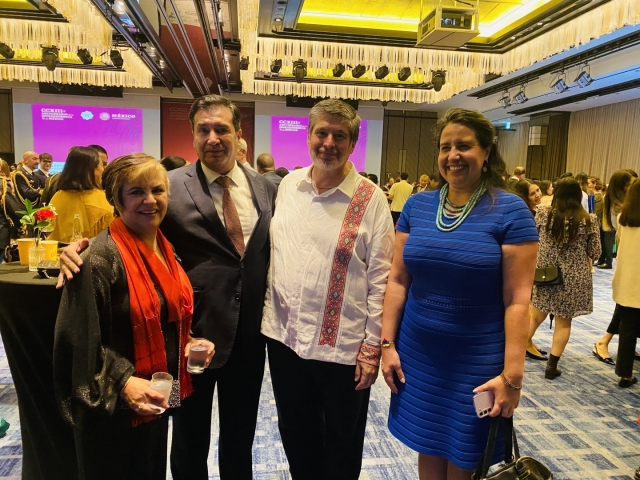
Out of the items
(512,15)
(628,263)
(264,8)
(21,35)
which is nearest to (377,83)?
(512,15)

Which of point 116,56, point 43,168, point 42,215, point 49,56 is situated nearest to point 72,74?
point 49,56

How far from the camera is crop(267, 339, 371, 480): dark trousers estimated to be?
1.72 m

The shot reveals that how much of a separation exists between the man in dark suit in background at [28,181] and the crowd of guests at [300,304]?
4802 millimetres

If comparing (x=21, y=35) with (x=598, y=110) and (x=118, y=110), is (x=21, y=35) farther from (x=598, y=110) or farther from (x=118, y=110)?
(x=598, y=110)

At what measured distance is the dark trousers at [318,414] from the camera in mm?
1724

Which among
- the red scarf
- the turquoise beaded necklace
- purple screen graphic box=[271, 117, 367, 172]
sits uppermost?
purple screen graphic box=[271, 117, 367, 172]

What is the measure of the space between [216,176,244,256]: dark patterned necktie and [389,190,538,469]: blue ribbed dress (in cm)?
62

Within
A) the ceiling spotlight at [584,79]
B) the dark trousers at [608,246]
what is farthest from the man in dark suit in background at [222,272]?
the dark trousers at [608,246]

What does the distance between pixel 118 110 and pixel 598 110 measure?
12075mm

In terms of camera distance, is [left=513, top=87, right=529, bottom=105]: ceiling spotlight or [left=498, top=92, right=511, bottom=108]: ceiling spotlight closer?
[left=513, top=87, right=529, bottom=105]: ceiling spotlight

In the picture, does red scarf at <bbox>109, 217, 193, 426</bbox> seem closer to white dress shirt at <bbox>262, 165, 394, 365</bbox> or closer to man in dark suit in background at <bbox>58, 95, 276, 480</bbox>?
man in dark suit in background at <bbox>58, 95, 276, 480</bbox>

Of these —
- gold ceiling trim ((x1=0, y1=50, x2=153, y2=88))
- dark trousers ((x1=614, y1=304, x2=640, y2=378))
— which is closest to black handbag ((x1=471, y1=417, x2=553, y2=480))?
dark trousers ((x1=614, y1=304, x2=640, y2=378))

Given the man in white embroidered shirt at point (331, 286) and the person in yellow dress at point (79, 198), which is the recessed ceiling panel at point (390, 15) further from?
the man in white embroidered shirt at point (331, 286)

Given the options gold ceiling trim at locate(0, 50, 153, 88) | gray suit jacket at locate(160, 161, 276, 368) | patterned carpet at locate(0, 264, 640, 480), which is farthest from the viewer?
gold ceiling trim at locate(0, 50, 153, 88)
